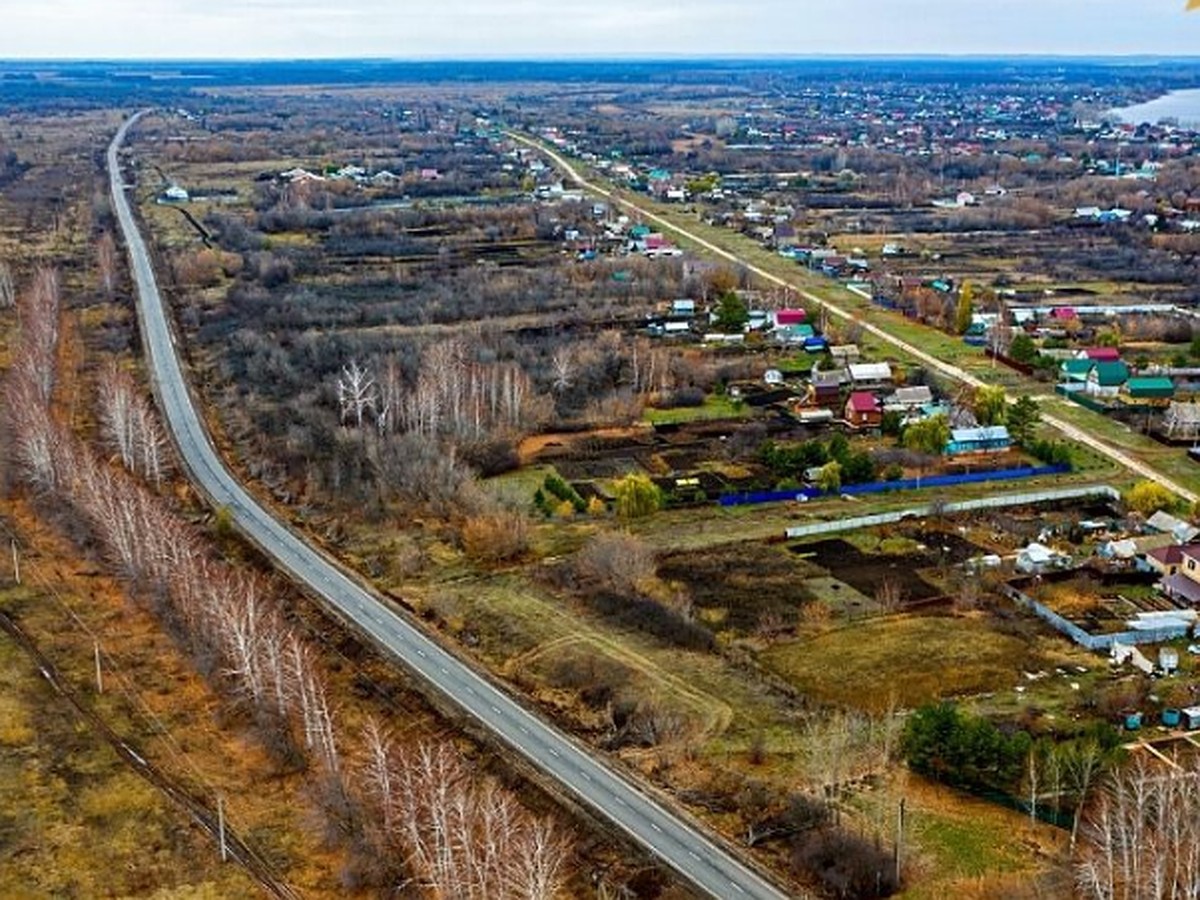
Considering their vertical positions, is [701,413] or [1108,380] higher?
[1108,380]

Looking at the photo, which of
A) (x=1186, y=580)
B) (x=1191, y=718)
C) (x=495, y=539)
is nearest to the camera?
(x=1191, y=718)

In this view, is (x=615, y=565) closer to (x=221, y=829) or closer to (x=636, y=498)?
(x=636, y=498)

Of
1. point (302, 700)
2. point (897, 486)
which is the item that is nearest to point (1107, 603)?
point (897, 486)

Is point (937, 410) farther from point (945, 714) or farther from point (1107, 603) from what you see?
point (945, 714)

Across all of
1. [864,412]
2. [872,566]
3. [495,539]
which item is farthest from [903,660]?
[864,412]

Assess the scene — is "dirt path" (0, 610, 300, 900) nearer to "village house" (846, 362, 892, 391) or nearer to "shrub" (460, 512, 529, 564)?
"shrub" (460, 512, 529, 564)

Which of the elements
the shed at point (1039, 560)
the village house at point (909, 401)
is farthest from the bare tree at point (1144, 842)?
the village house at point (909, 401)
